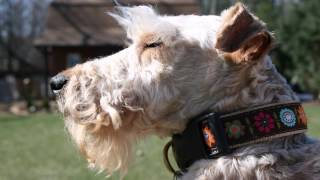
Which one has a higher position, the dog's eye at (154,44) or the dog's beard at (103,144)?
the dog's eye at (154,44)

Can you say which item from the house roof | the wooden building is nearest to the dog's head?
the wooden building

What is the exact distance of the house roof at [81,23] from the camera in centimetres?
4434

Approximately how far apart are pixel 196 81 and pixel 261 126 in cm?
37

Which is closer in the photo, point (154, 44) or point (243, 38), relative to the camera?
point (243, 38)

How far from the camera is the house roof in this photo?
1746 inches

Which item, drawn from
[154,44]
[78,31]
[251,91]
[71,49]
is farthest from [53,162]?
[71,49]

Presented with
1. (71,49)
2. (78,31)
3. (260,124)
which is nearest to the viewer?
(260,124)

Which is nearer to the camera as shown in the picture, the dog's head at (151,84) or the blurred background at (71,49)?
the dog's head at (151,84)

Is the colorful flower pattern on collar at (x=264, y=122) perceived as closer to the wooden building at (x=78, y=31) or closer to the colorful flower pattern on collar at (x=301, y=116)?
the colorful flower pattern on collar at (x=301, y=116)

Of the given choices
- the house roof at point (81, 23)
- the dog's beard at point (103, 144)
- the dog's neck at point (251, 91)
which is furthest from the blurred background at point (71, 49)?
the dog's neck at point (251, 91)

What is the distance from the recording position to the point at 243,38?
262 centimetres

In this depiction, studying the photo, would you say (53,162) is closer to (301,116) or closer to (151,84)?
(151,84)

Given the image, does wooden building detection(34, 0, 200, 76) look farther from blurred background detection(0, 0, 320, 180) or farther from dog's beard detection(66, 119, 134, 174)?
dog's beard detection(66, 119, 134, 174)

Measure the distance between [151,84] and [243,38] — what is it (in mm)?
488
